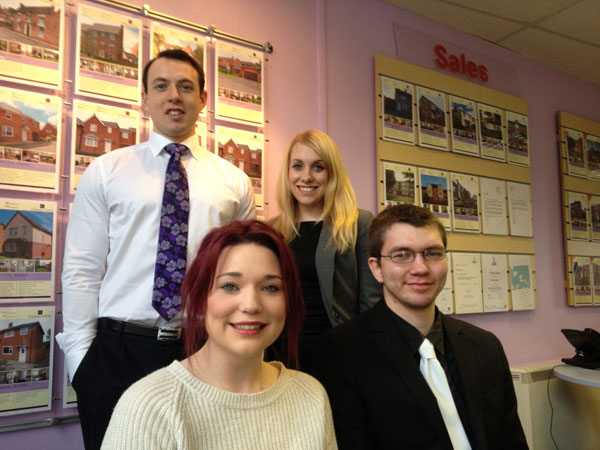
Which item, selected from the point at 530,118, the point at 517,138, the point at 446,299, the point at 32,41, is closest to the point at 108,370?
the point at 32,41

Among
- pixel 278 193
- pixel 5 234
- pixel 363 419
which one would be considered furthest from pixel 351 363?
pixel 5 234

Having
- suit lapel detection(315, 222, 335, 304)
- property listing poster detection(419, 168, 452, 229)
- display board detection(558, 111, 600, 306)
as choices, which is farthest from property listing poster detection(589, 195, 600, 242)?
suit lapel detection(315, 222, 335, 304)

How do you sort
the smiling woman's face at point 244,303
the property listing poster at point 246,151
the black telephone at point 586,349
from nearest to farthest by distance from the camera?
the smiling woman's face at point 244,303
the property listing poster at point 246,151
the black telephone at point 586,349

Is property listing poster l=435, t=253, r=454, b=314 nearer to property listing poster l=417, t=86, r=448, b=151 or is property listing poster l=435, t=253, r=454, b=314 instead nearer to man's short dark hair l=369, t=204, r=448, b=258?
property listing poster l=417, t=86, r=448, b=151

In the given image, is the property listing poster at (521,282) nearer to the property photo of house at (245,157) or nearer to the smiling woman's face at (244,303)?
the property photo of house at (245,157)

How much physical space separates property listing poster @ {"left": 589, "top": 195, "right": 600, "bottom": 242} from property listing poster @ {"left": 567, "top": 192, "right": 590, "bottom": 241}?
0.29 ft

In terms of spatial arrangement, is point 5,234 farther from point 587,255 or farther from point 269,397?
point 587,255

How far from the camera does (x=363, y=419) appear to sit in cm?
140

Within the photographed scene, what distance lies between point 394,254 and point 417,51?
2.22m

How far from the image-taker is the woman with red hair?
1.00 metres

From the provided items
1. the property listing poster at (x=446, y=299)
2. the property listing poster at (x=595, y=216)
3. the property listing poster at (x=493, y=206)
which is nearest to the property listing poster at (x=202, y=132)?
the property listing poster at (x=446, y=299)

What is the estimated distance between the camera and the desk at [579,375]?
2454 mm

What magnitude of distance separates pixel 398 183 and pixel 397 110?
1.56 ft

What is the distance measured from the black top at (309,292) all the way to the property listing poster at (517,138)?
235cm
